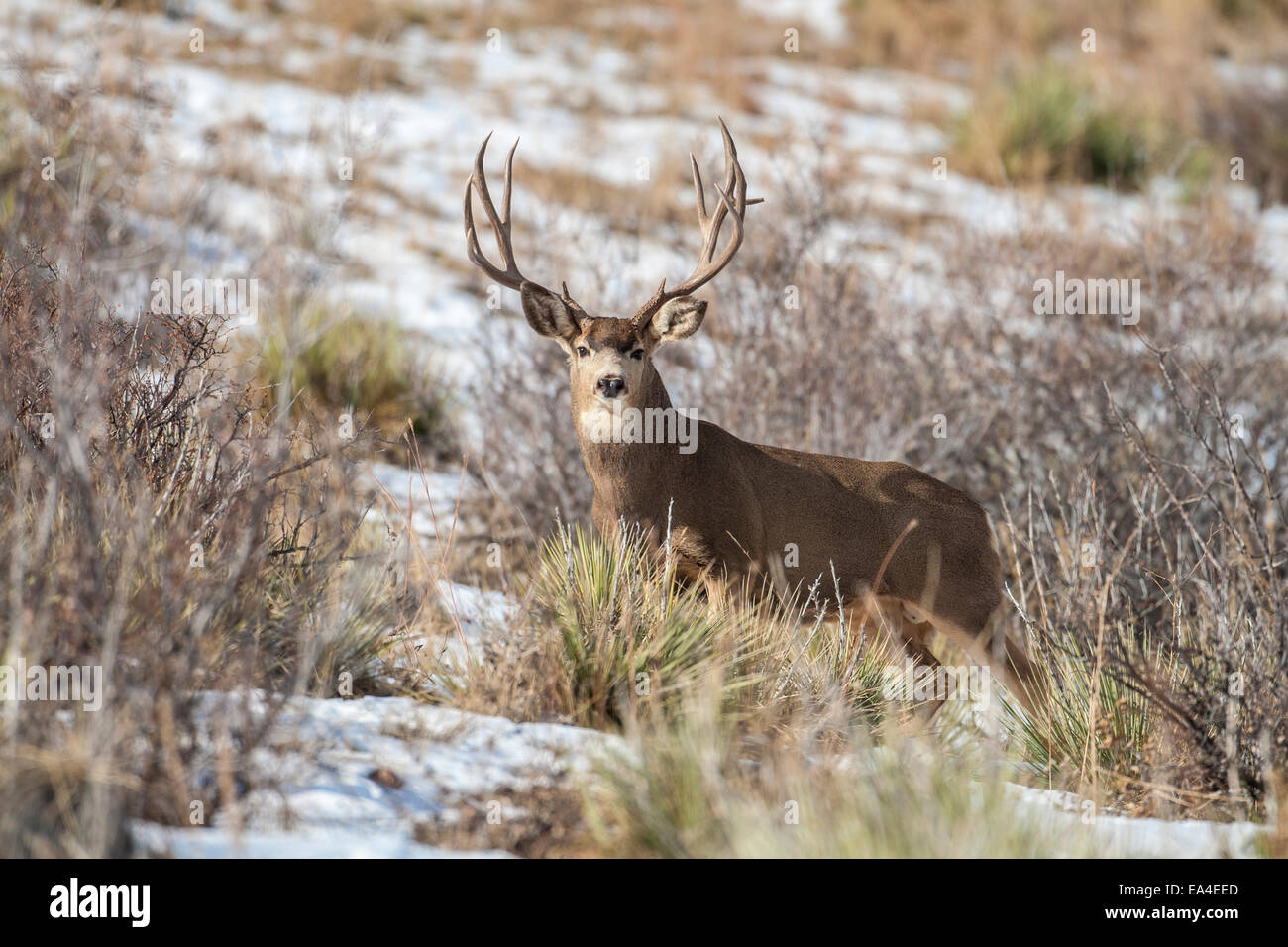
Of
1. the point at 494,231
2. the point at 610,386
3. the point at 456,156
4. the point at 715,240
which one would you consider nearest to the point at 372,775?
the point at 610,386

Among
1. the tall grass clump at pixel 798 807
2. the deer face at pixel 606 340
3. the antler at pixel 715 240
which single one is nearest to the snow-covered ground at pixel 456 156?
the tall grass clump at pixel 798 807

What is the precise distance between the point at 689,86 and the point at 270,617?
13.7 metres

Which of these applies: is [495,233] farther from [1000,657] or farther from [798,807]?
[798,807]

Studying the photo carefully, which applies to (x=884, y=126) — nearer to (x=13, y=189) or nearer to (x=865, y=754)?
(x=13, y=189)

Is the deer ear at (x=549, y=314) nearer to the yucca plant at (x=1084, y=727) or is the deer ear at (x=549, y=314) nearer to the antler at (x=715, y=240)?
the antler at (x=715, y=240)

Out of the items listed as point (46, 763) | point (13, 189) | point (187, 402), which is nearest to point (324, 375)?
point (13, 189)

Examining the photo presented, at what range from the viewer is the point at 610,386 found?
5781mm

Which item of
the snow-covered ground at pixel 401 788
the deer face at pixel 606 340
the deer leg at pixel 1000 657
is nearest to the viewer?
→ the snow-covered ground at pixel 401 788

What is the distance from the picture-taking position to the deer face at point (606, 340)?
235 inches

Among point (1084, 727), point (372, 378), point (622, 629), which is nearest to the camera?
point (622, 629)

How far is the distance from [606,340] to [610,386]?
1.16 ft

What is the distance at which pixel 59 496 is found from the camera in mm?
4609
